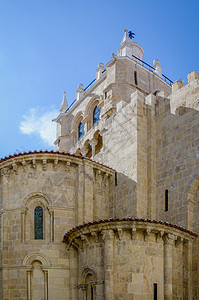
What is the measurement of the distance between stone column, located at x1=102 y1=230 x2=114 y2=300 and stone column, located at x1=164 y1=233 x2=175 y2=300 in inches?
87.3

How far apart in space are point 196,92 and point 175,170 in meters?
3.82

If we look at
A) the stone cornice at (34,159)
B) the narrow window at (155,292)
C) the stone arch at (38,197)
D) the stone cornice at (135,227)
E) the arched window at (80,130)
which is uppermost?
the arched window at (80,130)

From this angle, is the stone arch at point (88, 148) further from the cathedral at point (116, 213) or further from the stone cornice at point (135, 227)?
the stone cornice at point (135, 227)

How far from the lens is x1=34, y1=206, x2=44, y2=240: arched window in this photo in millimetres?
21967

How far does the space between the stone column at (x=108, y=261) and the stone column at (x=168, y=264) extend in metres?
2.22

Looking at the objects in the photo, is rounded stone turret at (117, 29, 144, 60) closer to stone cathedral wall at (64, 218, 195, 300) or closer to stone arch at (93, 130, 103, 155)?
stone arch at (93, 130, 103, 155)

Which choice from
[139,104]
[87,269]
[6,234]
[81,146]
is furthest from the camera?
[81,146]

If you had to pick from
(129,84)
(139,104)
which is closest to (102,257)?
(139,104)

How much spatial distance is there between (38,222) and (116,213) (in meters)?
4.09

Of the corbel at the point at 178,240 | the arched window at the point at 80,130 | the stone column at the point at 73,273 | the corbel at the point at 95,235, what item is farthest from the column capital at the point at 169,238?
the arched window at the point at 80,130

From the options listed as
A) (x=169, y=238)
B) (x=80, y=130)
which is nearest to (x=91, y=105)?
(x=80, y=130)

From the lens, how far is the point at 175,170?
22719 mm

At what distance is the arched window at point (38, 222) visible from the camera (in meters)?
22.0

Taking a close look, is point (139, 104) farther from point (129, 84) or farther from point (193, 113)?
point (129, 84)
